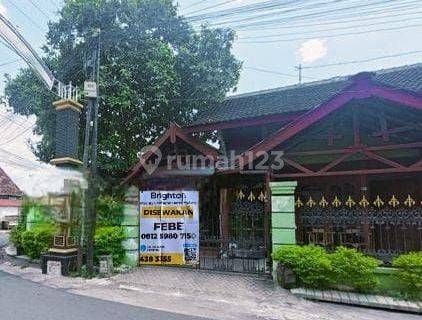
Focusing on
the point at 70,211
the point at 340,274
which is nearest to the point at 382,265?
the point at 340,274

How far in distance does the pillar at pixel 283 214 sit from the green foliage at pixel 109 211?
4.35 metres

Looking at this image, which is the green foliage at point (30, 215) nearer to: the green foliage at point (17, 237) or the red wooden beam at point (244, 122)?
the green foliage at point (17, 237)

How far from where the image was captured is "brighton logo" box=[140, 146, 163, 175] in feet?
35.1

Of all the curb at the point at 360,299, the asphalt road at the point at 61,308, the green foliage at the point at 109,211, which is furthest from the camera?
the green foliage at the point at 109,211

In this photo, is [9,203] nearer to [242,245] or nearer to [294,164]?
[242,245]

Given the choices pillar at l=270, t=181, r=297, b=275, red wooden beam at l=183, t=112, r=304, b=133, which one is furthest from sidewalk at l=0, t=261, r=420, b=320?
red wooden beam at l=183, t=112, r=304, b=133

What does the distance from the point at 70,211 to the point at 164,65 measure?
22.4 feet

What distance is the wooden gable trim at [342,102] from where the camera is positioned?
748cm

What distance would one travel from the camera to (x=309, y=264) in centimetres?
737

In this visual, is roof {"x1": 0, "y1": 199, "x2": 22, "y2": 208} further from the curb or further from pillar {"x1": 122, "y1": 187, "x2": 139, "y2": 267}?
the curb

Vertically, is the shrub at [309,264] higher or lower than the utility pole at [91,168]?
lower

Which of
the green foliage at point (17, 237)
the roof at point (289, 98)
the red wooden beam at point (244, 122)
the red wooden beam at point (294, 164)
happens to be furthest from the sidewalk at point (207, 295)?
the roof at point (289, 98)

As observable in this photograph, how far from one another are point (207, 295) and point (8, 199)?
103ft

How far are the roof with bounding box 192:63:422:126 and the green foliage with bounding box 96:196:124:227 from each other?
4581 millimetres
